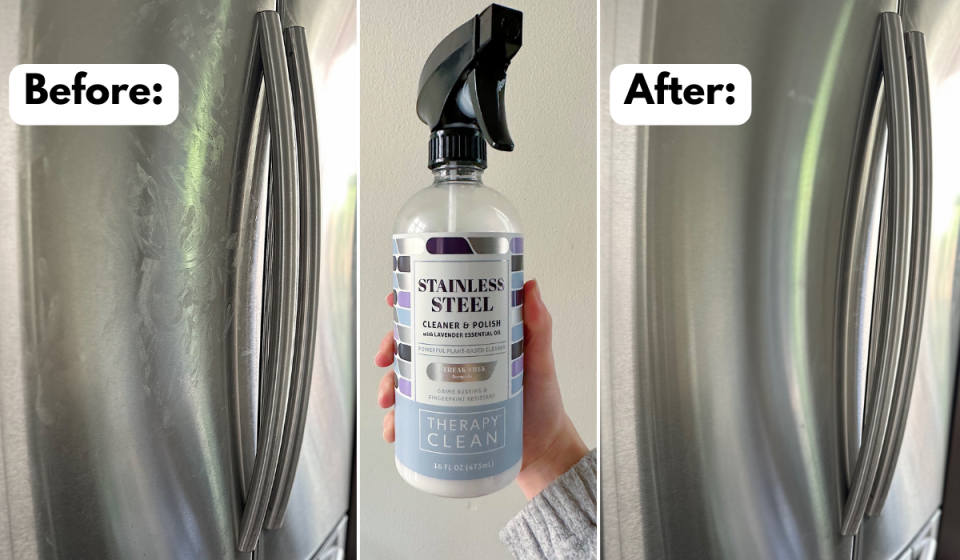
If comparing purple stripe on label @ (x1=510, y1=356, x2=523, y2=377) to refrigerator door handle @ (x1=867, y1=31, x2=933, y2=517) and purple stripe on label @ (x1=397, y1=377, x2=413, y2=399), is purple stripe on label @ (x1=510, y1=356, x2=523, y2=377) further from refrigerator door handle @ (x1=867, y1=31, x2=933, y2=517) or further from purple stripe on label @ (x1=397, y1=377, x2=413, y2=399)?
refrigerator door handle @ (x1=867, y1=31, x2=933, y2=517)

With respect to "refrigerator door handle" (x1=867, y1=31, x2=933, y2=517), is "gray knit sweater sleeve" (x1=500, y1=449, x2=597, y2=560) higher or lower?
lower

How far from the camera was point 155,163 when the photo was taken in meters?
0.41

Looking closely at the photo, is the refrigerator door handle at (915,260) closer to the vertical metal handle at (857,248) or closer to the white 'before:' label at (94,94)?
the vertical metal handle at (857,248)

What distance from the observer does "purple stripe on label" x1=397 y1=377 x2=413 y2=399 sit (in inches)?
16.4

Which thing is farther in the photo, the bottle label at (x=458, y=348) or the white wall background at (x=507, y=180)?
the white wall background at (x=507, y=180)

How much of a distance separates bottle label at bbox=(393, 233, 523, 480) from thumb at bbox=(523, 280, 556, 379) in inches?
3.4

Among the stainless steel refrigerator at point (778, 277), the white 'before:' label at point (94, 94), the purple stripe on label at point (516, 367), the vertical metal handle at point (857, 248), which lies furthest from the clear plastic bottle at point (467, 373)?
the vertical metal handle at point (857, 248)

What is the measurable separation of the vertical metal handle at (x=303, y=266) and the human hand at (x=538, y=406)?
0.12 meters

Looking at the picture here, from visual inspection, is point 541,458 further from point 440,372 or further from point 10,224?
point 10,224

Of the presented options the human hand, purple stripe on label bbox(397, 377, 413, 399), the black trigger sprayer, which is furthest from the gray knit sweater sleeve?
the black trigger sprayer

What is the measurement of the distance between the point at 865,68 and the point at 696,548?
53 cm

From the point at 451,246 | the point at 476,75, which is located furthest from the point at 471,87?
the point at 451,246

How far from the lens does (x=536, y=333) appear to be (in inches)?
20.3

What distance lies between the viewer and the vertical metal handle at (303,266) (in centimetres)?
41
